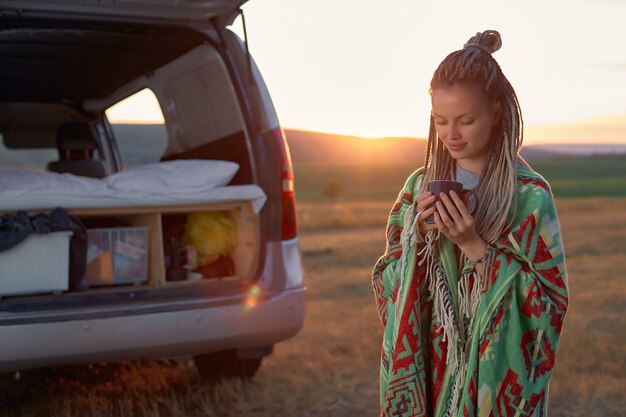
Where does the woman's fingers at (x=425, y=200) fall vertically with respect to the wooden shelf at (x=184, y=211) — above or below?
above

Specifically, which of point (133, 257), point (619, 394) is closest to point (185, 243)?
point (133, 257)

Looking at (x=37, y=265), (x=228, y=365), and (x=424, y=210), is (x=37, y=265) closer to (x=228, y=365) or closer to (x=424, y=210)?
(x=228, y=365)

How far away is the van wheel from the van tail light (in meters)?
0.85

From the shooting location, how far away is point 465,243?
198cm

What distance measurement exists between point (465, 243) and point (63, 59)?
172 inches

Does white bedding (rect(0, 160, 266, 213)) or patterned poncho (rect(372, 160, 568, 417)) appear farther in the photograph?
white bedding (rect(0, 160, 266, 213))

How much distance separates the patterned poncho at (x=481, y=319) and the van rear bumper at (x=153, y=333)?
5.64 feet

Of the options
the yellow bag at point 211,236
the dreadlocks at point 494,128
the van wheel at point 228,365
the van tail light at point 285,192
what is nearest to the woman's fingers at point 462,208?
the dreadlocks at point 494,128

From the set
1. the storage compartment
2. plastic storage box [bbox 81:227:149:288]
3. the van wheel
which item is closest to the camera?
plastic storage box [bbox 81:227:149:288]

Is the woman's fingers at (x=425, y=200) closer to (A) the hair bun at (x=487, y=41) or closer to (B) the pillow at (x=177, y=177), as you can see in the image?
(A) the hair bun at (x=487, y=41)

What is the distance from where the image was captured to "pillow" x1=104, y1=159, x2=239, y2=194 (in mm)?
4113

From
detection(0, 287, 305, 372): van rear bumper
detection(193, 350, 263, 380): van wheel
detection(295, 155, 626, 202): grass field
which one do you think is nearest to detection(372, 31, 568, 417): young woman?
detection(0, 287, 305, 372): van rear bumper

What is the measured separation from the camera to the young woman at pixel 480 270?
1.99 m

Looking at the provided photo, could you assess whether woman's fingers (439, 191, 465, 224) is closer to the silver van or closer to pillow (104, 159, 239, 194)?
the silver van
